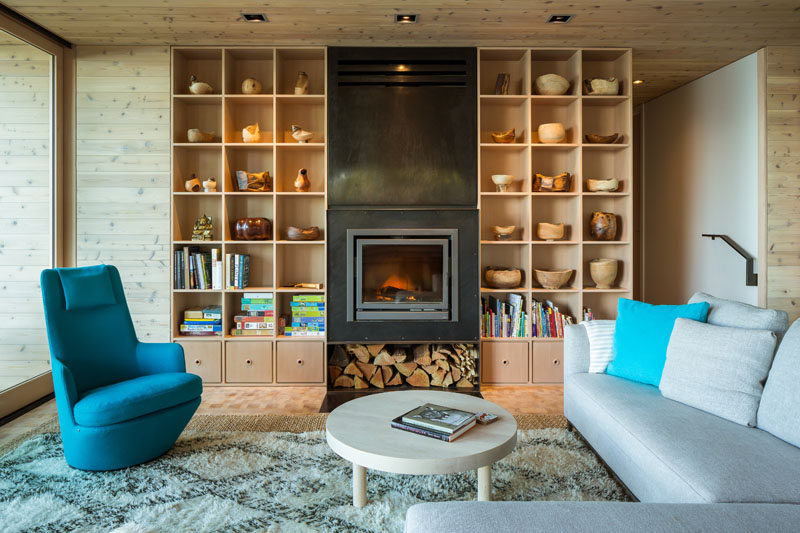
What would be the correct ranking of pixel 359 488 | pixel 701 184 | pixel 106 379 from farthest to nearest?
pixel 701 184
pixel 106 379
pixel 359 488

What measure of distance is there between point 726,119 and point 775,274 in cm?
131

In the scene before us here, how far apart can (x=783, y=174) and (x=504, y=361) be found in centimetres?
243

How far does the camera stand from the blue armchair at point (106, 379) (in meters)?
2.23

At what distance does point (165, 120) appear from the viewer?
12.0ft

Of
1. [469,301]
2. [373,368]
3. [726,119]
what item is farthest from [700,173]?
[373,368]

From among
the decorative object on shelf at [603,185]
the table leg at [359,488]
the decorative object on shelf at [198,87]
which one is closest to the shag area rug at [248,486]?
the table leg at [359,488]

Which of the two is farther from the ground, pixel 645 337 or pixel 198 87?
pixel 198 87

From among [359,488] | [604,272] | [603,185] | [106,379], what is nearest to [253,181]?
[106,379]

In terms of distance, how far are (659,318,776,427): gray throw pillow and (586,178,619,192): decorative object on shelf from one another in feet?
5.89

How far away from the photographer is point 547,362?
3.78 meters

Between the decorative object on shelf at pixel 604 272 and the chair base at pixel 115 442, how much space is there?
303cm

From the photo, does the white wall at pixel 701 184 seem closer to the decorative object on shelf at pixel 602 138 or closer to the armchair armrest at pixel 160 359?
the decorative object on shelf at pixel 602 138

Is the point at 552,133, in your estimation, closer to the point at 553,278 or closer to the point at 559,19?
the point at 559,19

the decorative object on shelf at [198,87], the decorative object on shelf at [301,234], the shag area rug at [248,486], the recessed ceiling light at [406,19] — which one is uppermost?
the recessed ceiling light at [406,19]
